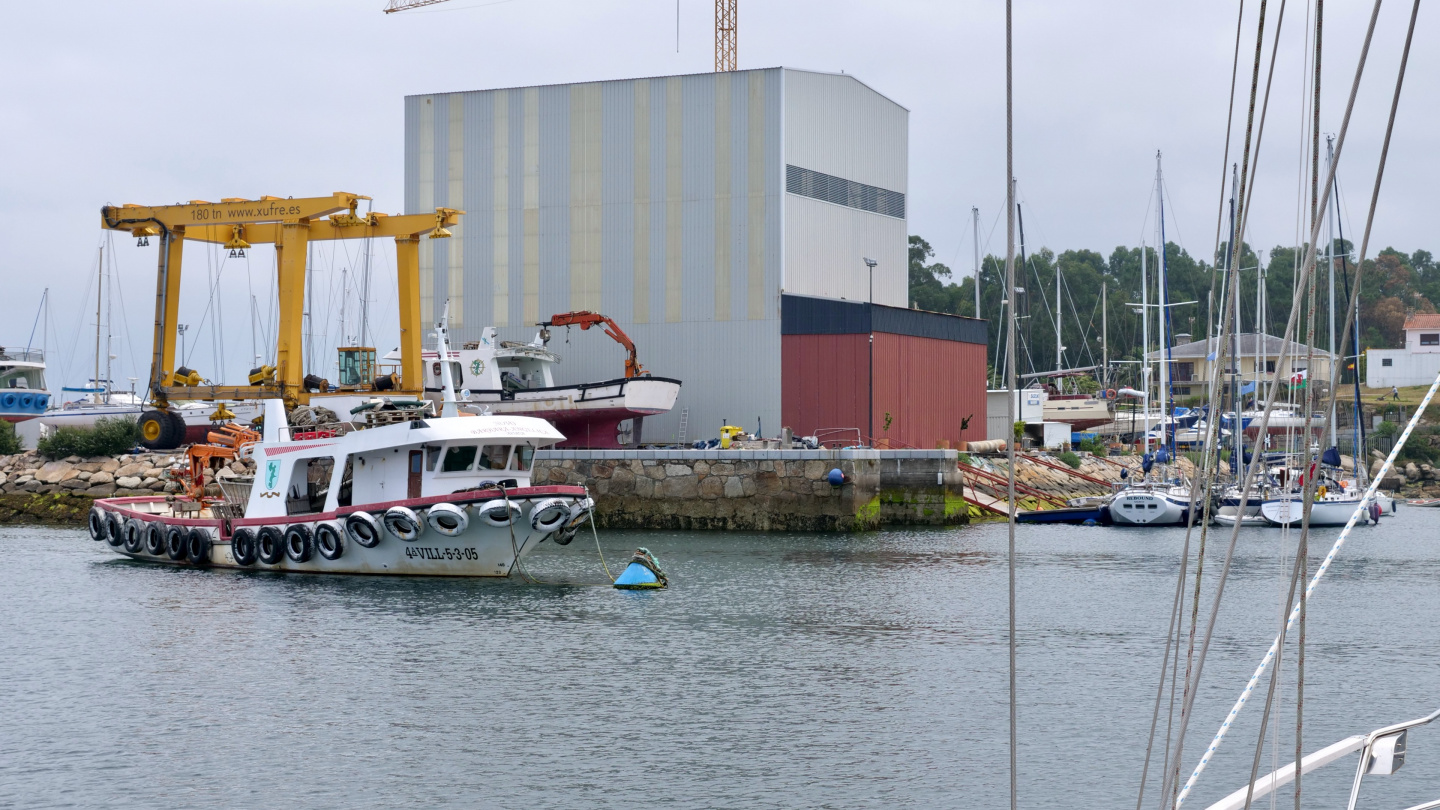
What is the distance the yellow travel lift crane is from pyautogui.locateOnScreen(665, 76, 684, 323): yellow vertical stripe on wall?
988 cm

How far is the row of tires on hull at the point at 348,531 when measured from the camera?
22656mm

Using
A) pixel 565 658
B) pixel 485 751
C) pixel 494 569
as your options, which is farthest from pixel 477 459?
pixel 485 751

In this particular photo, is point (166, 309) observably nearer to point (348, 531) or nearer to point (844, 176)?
point (348, 531)

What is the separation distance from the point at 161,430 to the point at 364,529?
1226 centimetres

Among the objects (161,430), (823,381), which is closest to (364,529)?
(161,430)

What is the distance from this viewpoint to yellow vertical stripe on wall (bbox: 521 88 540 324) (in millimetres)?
42062

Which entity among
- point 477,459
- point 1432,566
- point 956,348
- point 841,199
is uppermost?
point 841,199

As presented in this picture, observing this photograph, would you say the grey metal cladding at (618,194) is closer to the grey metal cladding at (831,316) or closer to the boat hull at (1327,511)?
the grey metal cladding at (831,316)

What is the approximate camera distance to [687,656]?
55.0 ft

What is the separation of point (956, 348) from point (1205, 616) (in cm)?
2364

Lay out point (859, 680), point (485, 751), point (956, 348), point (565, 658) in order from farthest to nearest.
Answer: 1. point (956, 348)
2. point (565, 658)
3. point (859, 680)
4. point (485, 751)

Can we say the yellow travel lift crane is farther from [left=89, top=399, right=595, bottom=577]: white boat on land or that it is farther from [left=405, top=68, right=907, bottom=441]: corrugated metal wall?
[left=405, top=68, right=907, bottom=441]: corrugated metal wall

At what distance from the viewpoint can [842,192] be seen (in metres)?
41.9

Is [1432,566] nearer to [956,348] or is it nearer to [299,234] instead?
[956,348]
